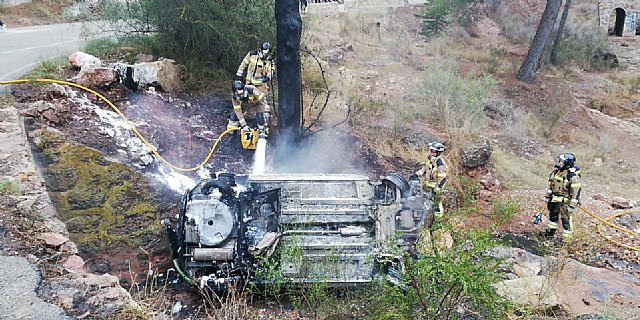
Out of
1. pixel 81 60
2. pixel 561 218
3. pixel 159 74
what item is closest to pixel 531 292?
pixel 561 218

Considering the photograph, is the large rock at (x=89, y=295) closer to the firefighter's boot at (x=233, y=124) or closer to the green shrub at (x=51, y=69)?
the firefighter's boot at (x=233, y=124)

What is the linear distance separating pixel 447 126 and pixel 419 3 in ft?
44.0

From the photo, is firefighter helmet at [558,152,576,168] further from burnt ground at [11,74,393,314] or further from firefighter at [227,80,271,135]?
firefighter at [227,80,271,135]

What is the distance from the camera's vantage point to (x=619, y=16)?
71.5 feet

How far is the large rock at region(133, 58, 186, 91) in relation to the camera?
30.8 feet

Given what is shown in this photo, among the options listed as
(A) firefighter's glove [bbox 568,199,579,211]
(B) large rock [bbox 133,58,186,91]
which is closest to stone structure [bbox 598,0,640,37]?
(A) firefighter's glove [bbox 568,199,579,211]

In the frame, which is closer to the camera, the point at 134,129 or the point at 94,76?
the point at 134,129

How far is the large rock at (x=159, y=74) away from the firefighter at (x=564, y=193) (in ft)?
22.9

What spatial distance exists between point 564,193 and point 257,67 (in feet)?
17.2

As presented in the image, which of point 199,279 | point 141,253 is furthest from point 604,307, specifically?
point 141,253

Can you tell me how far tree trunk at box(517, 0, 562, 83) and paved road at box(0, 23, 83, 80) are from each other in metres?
12.8

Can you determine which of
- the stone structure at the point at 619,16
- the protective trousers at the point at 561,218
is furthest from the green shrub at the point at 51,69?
the stone structure at the point at 619,16

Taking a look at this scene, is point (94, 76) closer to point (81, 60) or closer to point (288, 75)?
point (81, 60)

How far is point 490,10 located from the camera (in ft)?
70.9
